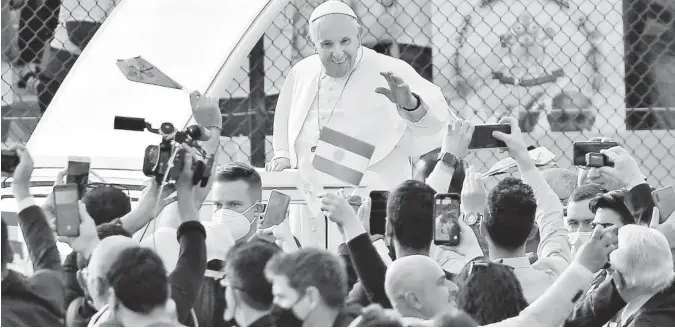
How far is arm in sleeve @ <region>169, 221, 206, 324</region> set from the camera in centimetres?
352

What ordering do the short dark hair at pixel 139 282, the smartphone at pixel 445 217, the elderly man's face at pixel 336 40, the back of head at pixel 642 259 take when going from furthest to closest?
the elderly man's face at pixel 336 40 < the smartphone at pixel 445 217 < the back of head at pixel 642 259 < the short dark hair at pixel 139 282

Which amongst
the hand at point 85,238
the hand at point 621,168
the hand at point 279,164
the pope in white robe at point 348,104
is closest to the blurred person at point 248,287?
the hand at point 85,238

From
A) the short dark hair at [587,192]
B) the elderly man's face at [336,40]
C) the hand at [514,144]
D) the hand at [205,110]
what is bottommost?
the short dark hair at [587,192]

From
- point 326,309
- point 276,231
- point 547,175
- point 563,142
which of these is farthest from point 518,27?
point 326,309

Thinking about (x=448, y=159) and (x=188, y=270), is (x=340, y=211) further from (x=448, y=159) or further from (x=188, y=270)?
(x=448, y=159)

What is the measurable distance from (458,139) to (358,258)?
2.19ft

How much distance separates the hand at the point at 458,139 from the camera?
4254 mm

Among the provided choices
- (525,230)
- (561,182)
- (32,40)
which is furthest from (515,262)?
(32,40)

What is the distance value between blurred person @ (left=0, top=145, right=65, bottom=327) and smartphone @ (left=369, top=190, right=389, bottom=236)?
3.06 feet

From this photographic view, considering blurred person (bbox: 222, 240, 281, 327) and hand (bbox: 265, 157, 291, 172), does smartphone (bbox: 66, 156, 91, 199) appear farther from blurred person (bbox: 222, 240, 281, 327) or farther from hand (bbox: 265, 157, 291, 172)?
hand (bbox: 265, 157, 291, 172)

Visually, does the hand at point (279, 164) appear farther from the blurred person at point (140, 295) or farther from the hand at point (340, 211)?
the blurred person at point (140, 295)

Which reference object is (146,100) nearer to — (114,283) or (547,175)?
(547,175)

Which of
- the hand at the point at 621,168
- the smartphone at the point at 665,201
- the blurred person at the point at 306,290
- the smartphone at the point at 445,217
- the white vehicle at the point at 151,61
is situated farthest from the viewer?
the white vehicle at the point at 151,61

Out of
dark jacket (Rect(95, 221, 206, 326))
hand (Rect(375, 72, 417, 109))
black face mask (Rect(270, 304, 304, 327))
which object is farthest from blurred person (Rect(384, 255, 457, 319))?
hand (Rect(375, 72, 417, 109))
